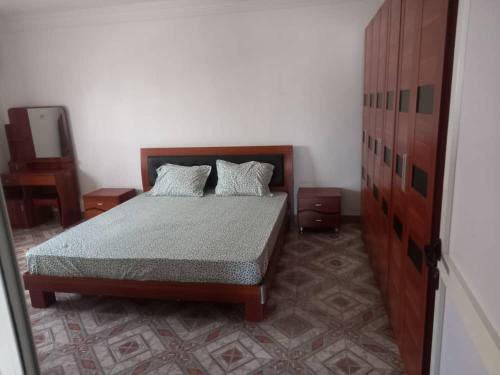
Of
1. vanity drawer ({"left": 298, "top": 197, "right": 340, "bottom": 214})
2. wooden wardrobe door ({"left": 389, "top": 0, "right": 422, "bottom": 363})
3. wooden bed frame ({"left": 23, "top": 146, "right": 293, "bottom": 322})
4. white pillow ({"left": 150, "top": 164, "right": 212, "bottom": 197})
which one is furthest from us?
white pillow ({"left": 150, "top": 164, "right": 212, "bottom": 197})

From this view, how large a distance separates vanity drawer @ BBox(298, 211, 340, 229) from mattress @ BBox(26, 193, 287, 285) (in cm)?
52

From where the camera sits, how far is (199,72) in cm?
412

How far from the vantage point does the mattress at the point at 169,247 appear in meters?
2.39

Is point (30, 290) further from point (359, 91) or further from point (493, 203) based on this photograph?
point (359, 91)

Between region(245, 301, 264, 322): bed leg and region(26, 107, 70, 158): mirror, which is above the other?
region(26, 107, 70, 158): mirror

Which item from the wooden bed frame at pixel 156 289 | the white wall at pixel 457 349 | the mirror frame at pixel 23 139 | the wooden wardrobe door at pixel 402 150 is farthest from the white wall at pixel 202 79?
the white wall at pixel 457 349

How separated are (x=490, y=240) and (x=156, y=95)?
3929mm

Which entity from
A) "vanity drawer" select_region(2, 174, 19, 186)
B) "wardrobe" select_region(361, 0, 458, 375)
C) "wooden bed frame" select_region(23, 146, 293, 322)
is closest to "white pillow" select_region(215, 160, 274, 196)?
"wooden bed frame" select_region(23, 146, 293, 322)

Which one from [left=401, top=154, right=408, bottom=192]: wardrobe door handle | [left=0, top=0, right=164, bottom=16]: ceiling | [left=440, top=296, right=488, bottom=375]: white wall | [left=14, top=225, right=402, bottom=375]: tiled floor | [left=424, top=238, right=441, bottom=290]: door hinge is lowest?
[left=14, top=225, right=402, bottom=375]: tiled floor

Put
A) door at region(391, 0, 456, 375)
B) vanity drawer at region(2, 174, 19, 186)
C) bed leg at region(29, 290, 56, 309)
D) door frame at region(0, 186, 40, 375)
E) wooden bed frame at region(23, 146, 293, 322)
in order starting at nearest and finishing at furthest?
door frame at region(0, 186, 40, 375) < door at region(391, 0, 456, 375) < wooden bed frame at region(23, 146, 293, 322) < bed leg at region(29, 290, 56, 309) < vanity drawer at region(2, 174, 19, 186)

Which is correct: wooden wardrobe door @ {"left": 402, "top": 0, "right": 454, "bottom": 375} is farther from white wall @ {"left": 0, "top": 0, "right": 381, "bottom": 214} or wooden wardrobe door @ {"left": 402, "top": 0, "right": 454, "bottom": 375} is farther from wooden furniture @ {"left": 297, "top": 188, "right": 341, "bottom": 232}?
white wall @ {"left": 0, "top": 0, "right": 381, "bottom": 214}

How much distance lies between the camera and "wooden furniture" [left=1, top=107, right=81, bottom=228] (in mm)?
4398

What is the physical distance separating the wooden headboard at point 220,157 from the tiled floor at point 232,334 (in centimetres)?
131

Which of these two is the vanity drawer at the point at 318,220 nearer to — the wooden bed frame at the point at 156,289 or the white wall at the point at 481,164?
the wooden bed frame at the point at 156,289
